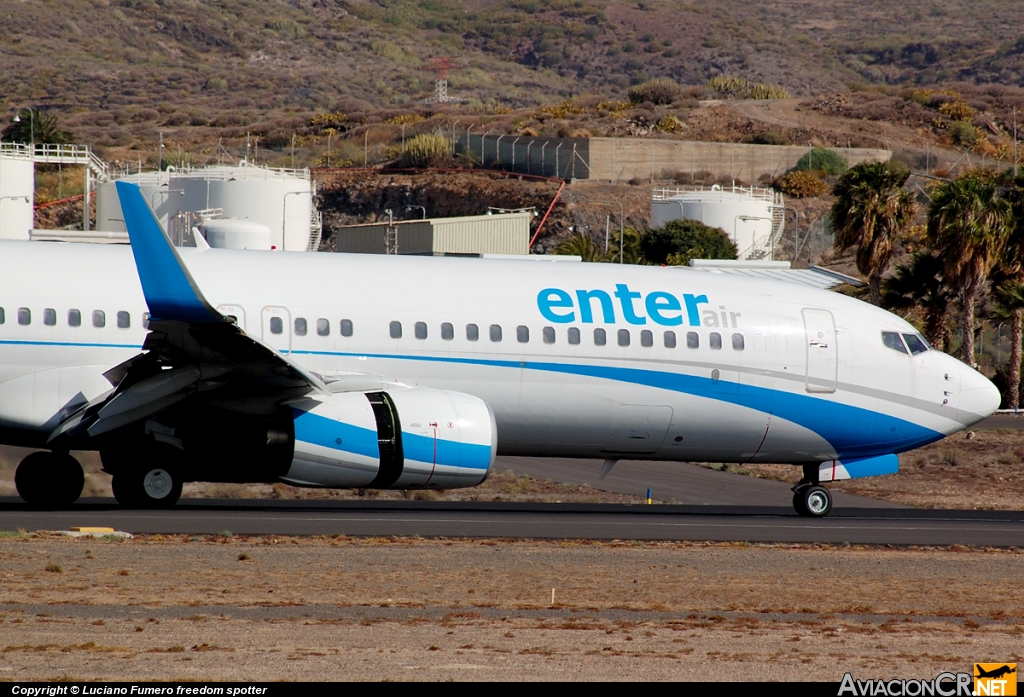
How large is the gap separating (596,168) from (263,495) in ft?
204

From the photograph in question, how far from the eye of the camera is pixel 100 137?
110312 mm

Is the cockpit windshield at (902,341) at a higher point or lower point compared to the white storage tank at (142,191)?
lower

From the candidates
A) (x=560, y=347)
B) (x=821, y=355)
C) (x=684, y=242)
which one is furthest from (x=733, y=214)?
(x=560, y=347)

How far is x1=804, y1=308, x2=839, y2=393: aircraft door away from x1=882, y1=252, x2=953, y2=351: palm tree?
2256cm

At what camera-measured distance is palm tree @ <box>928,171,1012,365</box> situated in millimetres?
39969

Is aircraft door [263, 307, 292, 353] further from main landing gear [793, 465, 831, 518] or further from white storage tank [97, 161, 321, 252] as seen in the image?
white storage tank [97, 161, 321, 252]

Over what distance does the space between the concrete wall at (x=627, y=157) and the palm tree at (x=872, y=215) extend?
1644 inches

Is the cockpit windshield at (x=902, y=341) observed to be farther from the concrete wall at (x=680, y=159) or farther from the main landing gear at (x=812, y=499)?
the concrete wall at (x=680, y=159)

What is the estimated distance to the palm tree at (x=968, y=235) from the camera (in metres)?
40.0

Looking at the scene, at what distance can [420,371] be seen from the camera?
62.0ft

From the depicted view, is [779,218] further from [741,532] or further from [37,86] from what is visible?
[37,86]

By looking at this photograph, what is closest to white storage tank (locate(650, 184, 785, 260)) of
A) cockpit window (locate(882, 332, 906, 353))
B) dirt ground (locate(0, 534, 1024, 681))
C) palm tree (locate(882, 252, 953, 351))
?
palm tree (locate(882, 252, 953, 351))

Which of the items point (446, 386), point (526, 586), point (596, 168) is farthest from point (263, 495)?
point (596, 168)

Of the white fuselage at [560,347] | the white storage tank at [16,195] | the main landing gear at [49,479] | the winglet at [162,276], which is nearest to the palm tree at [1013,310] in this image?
the white fuselage at [560,347]
